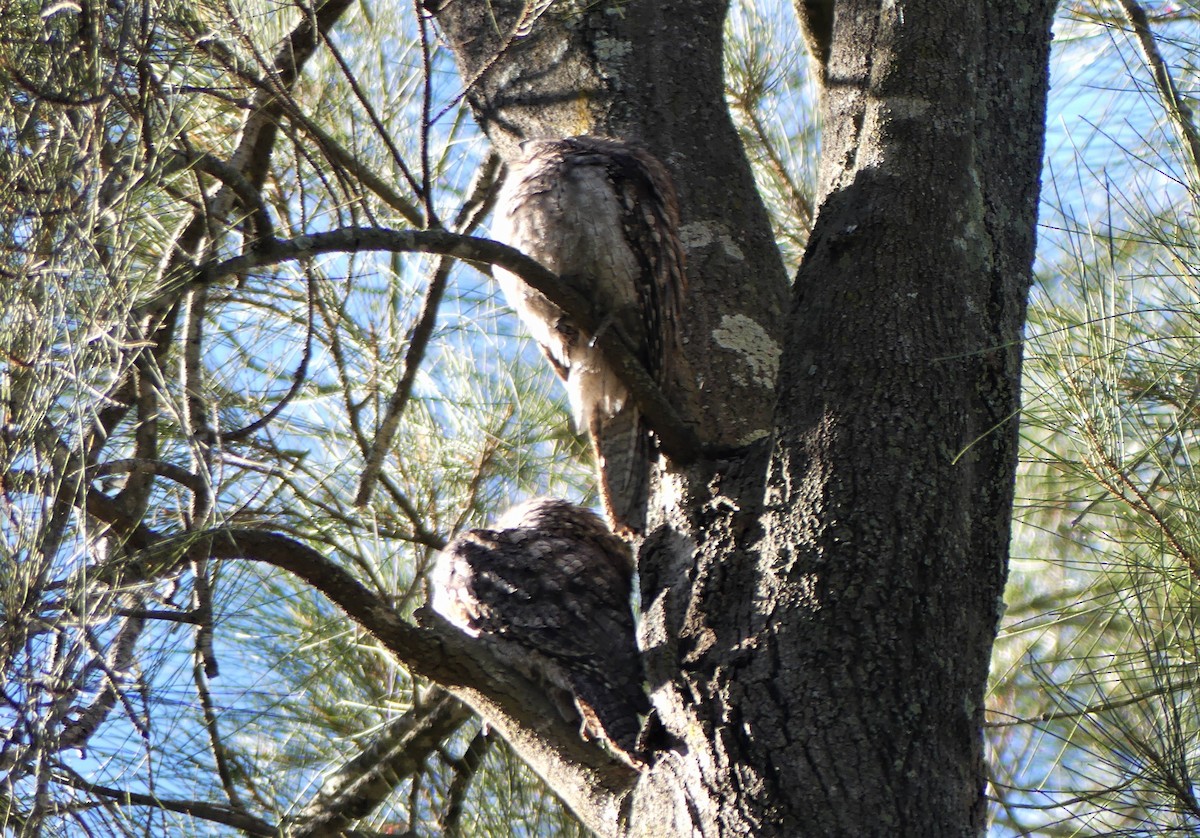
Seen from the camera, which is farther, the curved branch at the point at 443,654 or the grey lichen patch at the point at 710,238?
the grey lichen patch at the point at 710,238

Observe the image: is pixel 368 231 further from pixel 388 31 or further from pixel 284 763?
pixel 388 31

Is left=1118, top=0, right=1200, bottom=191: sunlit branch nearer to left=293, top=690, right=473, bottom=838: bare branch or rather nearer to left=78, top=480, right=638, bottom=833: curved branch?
left=78, top=480, right=638, bottom=833: curved branch

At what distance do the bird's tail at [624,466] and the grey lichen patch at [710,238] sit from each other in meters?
0.31

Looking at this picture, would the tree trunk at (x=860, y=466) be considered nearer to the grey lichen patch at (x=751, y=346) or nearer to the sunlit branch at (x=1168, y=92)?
the grey lichen patch at (x=751, y=346)

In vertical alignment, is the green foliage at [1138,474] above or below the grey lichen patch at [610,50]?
below

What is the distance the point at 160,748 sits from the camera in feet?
7.36

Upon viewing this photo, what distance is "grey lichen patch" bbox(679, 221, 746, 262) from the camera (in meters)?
2.27

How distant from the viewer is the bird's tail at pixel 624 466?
2268 millimetres

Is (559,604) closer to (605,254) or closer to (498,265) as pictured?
(605,254)

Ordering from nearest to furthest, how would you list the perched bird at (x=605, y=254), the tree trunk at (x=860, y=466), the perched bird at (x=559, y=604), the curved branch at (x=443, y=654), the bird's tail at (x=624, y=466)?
1. the tree trunk at (x=860, y=466)
2. the curved branch at (x=443, y=654)
3. the perched bird at (x=559, y=604)
4. the bird's tail at (x=624, y=466)
5. the perched bird at (x=605, y=254)

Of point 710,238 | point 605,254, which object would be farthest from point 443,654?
point 605,254

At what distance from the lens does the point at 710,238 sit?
2.28 m

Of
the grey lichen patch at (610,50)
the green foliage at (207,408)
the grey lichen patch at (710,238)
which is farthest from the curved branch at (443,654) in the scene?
the grey lichen patch at (610,50)

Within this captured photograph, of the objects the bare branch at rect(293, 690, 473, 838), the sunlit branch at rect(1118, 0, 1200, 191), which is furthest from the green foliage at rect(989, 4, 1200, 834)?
the bare branch at rect(293, 690, 473, 838)
